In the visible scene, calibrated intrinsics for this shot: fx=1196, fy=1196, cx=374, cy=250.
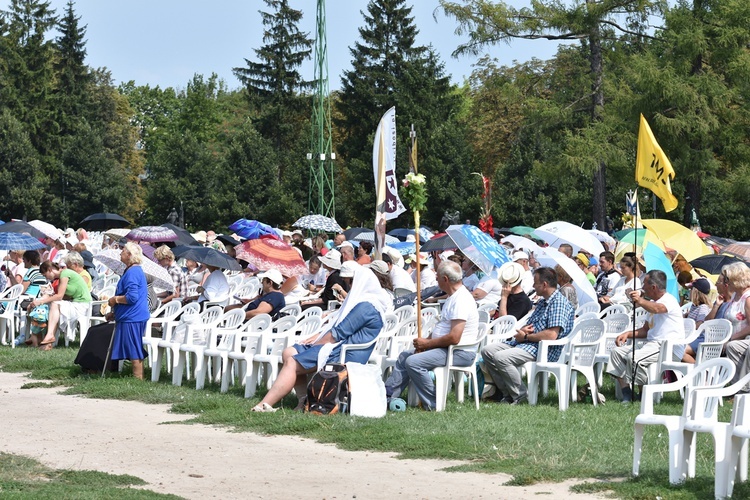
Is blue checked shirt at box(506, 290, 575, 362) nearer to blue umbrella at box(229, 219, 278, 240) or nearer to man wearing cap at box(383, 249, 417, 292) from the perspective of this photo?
man wearing cap at box(383, 249, 417, 292)

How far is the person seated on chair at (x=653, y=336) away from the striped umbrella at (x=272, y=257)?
650cm

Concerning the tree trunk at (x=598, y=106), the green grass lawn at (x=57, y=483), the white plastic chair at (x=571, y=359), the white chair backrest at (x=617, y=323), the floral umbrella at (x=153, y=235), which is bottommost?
the green grass lawn at (x=57, y=483)

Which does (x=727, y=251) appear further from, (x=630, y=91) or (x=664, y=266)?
(x=630, y=91)

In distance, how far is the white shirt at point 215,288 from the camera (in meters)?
17.2

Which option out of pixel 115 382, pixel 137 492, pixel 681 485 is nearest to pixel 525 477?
pixel 681 485

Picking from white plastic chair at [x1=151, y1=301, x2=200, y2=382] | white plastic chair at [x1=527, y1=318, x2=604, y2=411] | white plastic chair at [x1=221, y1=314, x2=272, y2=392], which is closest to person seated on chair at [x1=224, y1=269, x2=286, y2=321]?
white plastic chair at [x1=221, y1=314, x2=272, y2=392]

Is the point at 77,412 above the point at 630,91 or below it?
below

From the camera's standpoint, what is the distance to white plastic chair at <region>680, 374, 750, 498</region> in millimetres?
7086

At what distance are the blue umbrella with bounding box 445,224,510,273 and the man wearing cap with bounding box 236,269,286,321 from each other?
2.47 m

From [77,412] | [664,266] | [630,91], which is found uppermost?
[630,91]

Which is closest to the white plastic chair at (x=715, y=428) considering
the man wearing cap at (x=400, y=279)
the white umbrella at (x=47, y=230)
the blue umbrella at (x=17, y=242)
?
the man wearing cap at (x=400, y=279)

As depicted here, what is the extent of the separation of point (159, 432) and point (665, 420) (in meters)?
4.48

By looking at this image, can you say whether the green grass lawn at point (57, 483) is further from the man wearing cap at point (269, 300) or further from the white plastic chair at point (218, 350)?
the man wearing cap at point (269, 300)

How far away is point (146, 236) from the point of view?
82.4 ft
